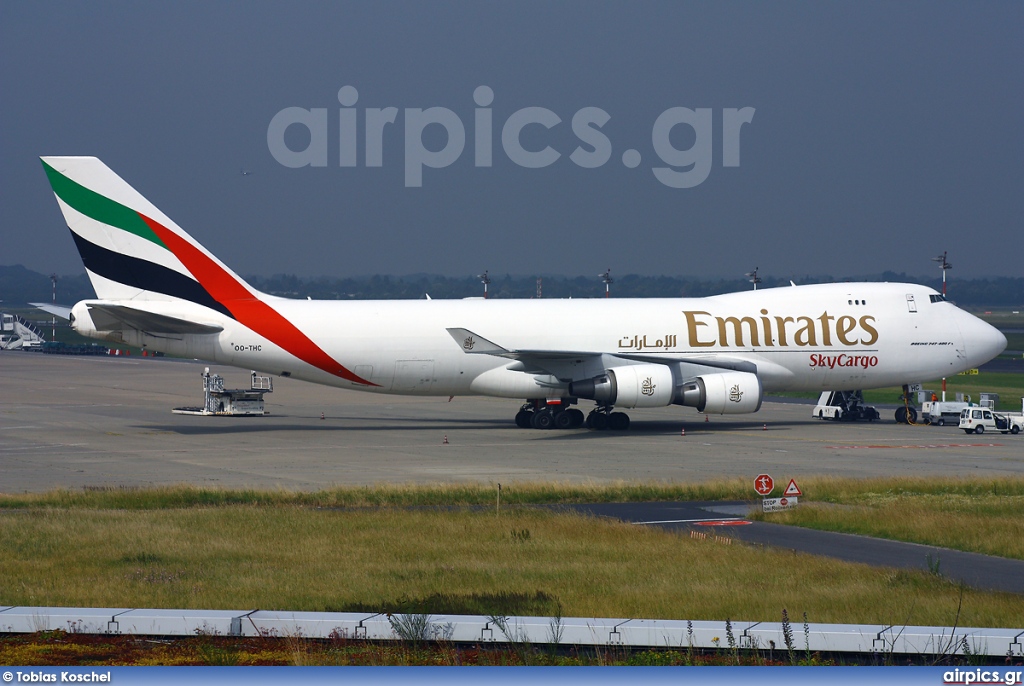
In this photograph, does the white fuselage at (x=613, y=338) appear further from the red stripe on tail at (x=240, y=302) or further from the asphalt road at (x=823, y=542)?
the asphalt road at (x=823, y=542)

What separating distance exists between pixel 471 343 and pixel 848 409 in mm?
15828

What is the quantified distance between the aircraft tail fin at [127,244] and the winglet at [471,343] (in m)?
7.64

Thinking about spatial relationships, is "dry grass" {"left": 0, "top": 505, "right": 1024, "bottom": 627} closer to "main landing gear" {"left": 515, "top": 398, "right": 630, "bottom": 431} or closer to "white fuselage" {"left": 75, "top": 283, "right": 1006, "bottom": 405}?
"white fuselage" {"left": 75, "top": 283, "right": 1006, "bottom": 405}

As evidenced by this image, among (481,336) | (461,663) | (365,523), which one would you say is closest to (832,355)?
(481,336)

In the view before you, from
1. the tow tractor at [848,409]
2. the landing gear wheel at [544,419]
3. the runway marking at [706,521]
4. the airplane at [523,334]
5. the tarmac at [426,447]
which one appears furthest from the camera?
the tow tractor at [848,409]

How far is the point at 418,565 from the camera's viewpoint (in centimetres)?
A: 1670

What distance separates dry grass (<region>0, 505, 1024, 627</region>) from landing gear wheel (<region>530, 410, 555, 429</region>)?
64.2 feet

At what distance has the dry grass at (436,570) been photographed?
546 inches

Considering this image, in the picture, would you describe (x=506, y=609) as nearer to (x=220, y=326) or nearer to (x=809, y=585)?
(x=809, y=585)

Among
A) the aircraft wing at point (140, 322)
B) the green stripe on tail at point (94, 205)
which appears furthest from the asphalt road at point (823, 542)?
the green stripe on tail at point (94, 205)

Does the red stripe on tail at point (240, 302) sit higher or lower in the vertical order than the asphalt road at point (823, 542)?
higher

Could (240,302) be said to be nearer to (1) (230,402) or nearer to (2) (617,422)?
(1) (230,402)

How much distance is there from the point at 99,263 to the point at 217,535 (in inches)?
852

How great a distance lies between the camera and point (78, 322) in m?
36.9
